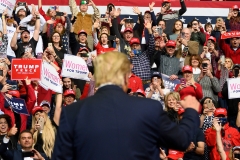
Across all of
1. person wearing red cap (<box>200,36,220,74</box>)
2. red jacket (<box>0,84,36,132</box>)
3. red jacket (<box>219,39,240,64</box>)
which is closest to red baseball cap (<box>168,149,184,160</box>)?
red jacket (<box>0,84,36,132</box>)

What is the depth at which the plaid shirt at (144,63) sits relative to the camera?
13.6 meters

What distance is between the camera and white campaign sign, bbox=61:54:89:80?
42.4 ft

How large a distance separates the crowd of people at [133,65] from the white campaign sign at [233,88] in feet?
0.56

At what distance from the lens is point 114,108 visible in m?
4.31

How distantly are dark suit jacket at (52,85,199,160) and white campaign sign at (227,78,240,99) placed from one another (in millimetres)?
8613

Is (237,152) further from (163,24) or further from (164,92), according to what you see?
(163,24)

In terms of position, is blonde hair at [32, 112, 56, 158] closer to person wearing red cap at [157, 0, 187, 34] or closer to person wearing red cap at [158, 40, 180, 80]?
person wearing red cap at [158, 40, 180, 80]

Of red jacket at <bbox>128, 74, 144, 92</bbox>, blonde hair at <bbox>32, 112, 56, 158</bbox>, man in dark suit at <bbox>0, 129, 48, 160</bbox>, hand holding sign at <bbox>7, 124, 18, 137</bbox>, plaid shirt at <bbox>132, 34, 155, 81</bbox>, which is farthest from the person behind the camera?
plaid shirt at <bbox>132, 34, 155, 81</bbox>

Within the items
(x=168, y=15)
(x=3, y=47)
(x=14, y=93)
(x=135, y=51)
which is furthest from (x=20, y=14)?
(x=14, y=93)

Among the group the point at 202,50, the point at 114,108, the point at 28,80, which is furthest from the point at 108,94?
the point at 202,50

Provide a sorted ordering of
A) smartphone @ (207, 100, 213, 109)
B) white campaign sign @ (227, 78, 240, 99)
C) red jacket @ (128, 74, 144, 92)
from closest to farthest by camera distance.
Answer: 1. smartphone @ (207, 100, 213, 109)
2. red jacket @ (128, 74, 144, 92)
3. white campaign sign @ (227, 78, 240, 99)

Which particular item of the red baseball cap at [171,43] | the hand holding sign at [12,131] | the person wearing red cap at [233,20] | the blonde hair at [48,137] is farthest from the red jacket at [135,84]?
the person wearing red cap at [233,20]

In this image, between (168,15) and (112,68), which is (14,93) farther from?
(112,68)

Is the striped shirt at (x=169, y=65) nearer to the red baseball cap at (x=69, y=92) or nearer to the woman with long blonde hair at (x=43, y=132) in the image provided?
the red baseball cap at (x=69, y=92)
